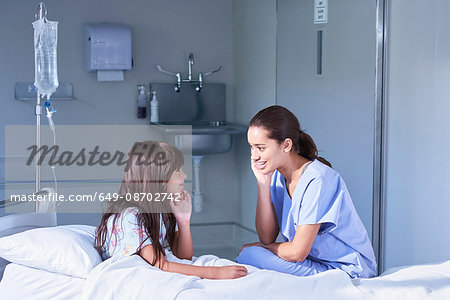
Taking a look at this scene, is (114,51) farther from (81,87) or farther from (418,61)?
(418,61)

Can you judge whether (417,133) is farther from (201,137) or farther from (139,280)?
(139,280)

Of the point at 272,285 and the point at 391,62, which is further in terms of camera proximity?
the point at 391,62

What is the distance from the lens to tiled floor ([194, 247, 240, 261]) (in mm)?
3652

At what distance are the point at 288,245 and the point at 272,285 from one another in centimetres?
27

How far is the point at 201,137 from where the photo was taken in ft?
11.4

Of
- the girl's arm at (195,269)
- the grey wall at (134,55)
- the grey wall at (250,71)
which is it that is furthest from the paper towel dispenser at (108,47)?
the girl's arm at (195,269)

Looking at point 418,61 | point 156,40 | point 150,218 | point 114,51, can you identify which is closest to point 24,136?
point 114,51

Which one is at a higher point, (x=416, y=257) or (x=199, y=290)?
(x=199, y=290)

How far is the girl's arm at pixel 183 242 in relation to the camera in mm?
1783

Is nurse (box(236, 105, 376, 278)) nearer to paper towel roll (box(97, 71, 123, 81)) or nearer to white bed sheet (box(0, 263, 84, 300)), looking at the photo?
white bed sheet (box(0, 263, 84, 300))

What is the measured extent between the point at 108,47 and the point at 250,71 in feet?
3.03

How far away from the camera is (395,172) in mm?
2600

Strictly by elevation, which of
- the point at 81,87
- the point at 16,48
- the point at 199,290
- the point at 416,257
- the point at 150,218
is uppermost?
the point at 16,48

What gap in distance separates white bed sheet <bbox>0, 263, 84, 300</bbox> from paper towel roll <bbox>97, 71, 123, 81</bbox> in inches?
80.9
